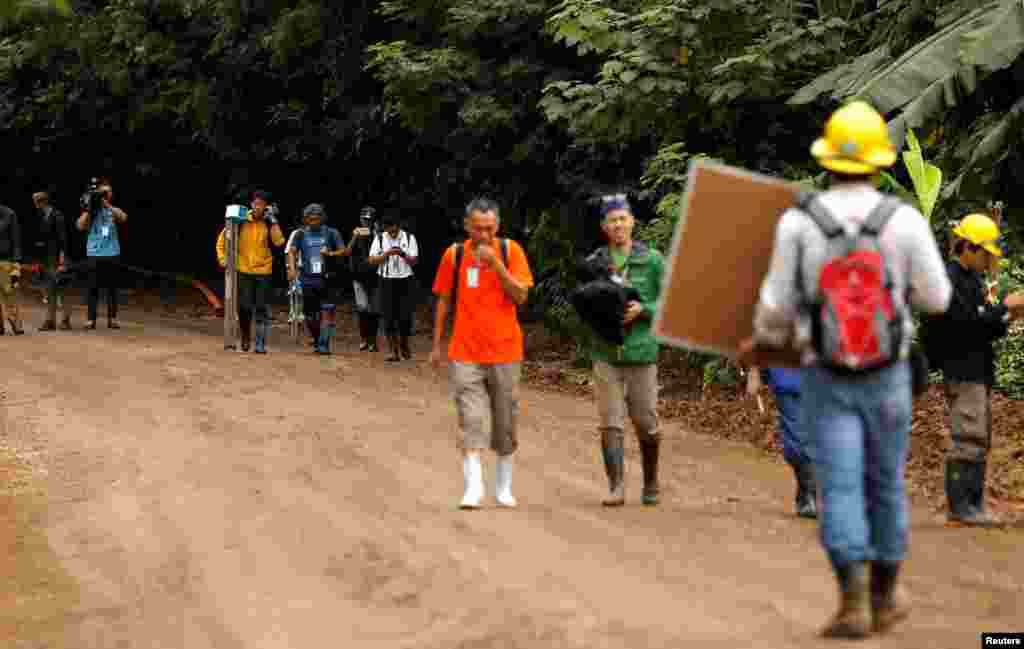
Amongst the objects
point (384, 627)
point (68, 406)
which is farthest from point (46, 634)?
point (68, 406)

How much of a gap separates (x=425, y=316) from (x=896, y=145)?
51.2 ft

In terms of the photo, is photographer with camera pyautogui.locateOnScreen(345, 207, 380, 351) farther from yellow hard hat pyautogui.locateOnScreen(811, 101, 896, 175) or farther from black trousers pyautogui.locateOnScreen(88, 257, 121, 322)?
yellow hard hat pyautogui.locateOnScreen(811, 101, 896, 175)

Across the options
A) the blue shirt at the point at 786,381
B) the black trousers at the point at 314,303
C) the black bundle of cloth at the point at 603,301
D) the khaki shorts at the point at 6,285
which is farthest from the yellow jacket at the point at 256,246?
the blue shirt at the point at 786,381

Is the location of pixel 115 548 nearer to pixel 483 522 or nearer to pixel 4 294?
pixel 483 522

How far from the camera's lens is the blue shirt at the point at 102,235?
23.9m

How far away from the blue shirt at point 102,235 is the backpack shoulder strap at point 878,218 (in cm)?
1838

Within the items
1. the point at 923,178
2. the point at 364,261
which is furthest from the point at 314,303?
the point at 923,178

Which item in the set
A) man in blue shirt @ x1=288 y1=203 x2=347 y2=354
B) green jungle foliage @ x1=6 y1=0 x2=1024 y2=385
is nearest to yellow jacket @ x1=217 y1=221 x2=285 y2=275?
man in blue shirt @ x1=288 y1=203 x2=347 y2=354

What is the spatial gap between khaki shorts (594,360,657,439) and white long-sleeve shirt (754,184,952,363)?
4.30 metres

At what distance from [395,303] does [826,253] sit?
15.3 meters

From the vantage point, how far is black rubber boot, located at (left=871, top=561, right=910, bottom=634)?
7.21 meters

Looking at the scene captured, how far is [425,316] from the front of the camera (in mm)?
29156

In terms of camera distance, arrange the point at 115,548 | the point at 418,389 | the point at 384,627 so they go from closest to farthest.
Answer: the point at 384,627 < the point at 115,548 < the point at 418,389

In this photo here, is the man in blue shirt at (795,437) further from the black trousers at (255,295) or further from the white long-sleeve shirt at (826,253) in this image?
the black trousers at (255,295)
